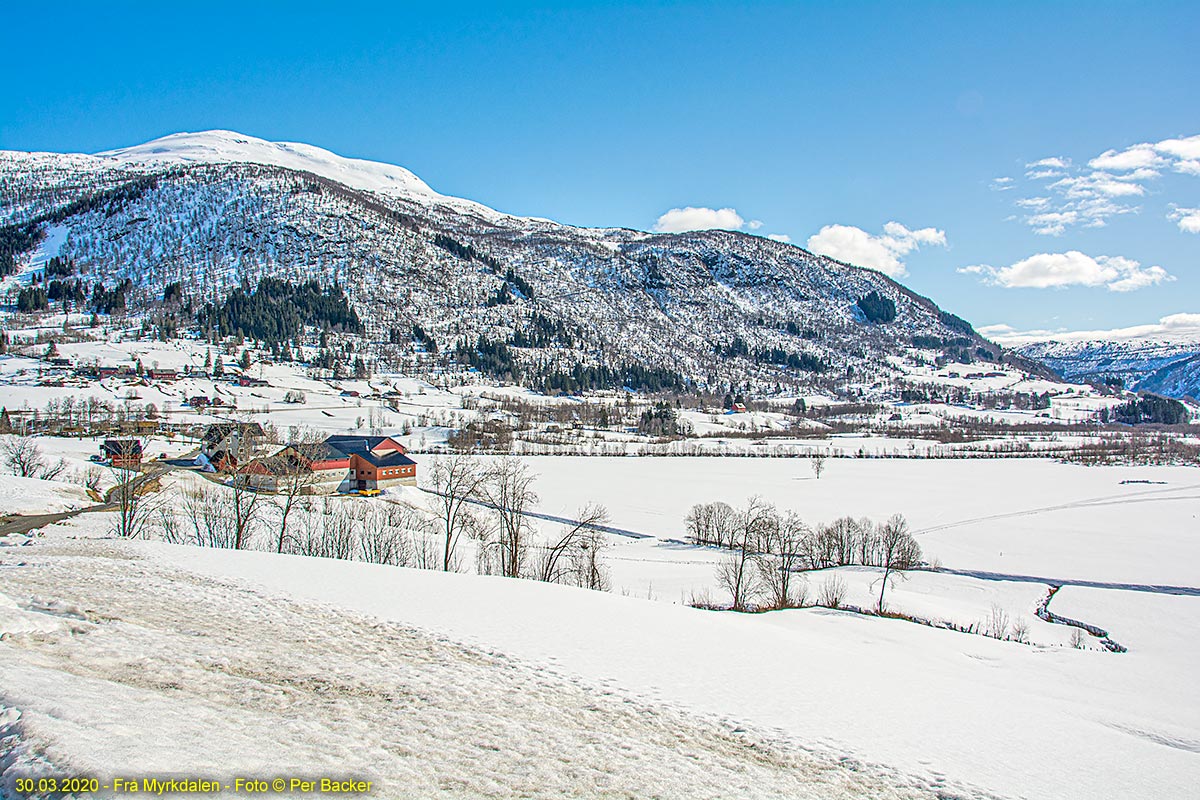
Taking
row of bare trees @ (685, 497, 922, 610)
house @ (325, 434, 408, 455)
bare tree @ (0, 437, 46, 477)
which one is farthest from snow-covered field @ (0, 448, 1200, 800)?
bare tree @ (0, 437, 46, 477)

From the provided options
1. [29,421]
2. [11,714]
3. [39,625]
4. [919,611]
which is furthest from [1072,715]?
[29,421]

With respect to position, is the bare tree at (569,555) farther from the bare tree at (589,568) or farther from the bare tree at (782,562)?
the bare tree at (782,562)

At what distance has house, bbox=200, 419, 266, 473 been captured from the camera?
185ft

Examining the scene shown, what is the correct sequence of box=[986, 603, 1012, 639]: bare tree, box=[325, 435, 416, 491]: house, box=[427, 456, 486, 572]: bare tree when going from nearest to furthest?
box=[986, 603, 1012, 639]: bare tree → box=[427, 456, 486, 572]: bare tree → box=[325, 435, 416, 491]: house

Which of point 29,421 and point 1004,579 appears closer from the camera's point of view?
point 1004,579

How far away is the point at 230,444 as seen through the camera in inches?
2360

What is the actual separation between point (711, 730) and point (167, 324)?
22724 centimetres

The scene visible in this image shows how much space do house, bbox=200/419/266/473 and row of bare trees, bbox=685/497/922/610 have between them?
42.8 meters

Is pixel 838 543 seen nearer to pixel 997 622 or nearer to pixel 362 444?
pixel 997 622

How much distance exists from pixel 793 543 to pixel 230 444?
55.0 meters

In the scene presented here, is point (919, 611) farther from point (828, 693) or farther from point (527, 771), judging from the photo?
point (527, 771)

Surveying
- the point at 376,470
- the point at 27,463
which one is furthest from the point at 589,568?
the point at 27,463

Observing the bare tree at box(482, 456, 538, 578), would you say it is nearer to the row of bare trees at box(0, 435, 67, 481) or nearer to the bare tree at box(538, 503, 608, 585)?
the bare tree at box(538, 503, 608, 585)

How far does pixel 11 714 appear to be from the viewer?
5.66 meters
